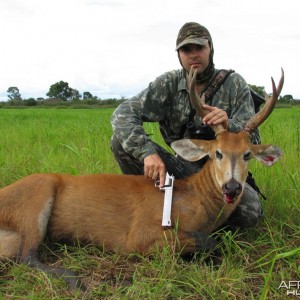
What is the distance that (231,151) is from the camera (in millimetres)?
3836

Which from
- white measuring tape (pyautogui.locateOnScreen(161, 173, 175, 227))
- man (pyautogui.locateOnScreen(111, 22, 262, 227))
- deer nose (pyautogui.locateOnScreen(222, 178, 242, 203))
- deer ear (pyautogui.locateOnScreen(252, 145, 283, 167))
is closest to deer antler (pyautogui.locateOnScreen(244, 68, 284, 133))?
deer ear (pyautogui.locateOnScreen(252, 145, 283, 167))

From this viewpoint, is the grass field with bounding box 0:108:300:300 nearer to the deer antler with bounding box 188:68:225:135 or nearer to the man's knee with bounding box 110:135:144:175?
the deer antler with bounding box 188:68:225:135

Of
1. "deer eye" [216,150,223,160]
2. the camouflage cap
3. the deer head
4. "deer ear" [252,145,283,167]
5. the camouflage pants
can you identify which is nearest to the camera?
the deer head

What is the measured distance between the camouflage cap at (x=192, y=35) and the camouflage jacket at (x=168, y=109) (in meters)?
0.39

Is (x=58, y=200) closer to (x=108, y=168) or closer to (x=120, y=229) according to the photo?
(x=120, y=229)

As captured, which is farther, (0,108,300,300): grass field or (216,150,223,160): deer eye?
(216,150,223,160): deer eye

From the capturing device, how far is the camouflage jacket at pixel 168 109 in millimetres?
4574

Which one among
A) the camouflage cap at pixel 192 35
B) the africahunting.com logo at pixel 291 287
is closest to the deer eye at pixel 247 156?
the africahunting.com logo at pixel 291 287

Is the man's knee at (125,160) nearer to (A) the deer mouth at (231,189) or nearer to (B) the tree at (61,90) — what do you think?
(A) the deer mouth at (231,189)

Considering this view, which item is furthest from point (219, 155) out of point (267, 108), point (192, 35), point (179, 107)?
point (192, 35)

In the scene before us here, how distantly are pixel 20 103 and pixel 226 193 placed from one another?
48666 millimetres

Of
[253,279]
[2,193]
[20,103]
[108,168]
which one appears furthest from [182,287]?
[20,103]

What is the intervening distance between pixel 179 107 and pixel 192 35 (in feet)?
2.55

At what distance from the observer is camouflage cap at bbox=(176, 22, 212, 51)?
15.6ft
